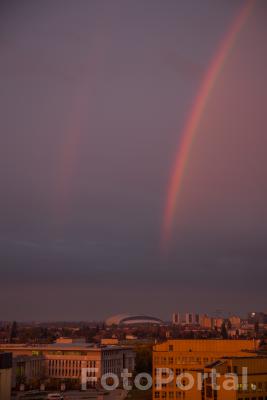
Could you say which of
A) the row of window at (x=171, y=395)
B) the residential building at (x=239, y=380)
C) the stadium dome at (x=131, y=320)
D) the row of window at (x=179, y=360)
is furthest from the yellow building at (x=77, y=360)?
the stadium dome at (x=131, y=320)

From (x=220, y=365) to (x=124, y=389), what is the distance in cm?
1742

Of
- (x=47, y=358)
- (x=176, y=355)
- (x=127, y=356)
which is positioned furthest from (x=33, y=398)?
(x=127, y=356)

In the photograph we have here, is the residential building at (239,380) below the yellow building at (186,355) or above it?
below

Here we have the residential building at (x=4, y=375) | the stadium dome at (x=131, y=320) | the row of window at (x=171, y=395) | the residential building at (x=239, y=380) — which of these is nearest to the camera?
the residential building at (x=239, y=380)

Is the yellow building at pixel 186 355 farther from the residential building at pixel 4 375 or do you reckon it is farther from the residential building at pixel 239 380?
the residential building at pixel 4 375

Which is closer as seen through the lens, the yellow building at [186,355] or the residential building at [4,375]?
the yellow building at [186,355]

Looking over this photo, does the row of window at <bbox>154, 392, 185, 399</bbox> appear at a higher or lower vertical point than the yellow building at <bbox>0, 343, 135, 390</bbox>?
lower

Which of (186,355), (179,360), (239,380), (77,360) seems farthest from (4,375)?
(77,360)

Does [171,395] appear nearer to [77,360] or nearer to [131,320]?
[77,360]

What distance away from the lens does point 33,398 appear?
3216cm

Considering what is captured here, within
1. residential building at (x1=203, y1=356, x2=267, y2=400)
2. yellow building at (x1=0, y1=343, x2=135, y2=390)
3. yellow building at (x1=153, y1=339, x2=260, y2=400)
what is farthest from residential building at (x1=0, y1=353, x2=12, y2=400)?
yellow building at (x1=0, y1=343, x2=135, y2=390)

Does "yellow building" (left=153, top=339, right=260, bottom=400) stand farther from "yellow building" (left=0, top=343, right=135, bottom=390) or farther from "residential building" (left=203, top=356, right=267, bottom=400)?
"yellow building" (left=0, top=343, right=135, bottom=390)

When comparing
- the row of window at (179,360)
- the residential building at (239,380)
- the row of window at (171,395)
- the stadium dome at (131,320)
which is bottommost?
the row of window at (171,395)

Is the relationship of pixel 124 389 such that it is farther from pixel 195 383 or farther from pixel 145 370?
pixel 195 383
